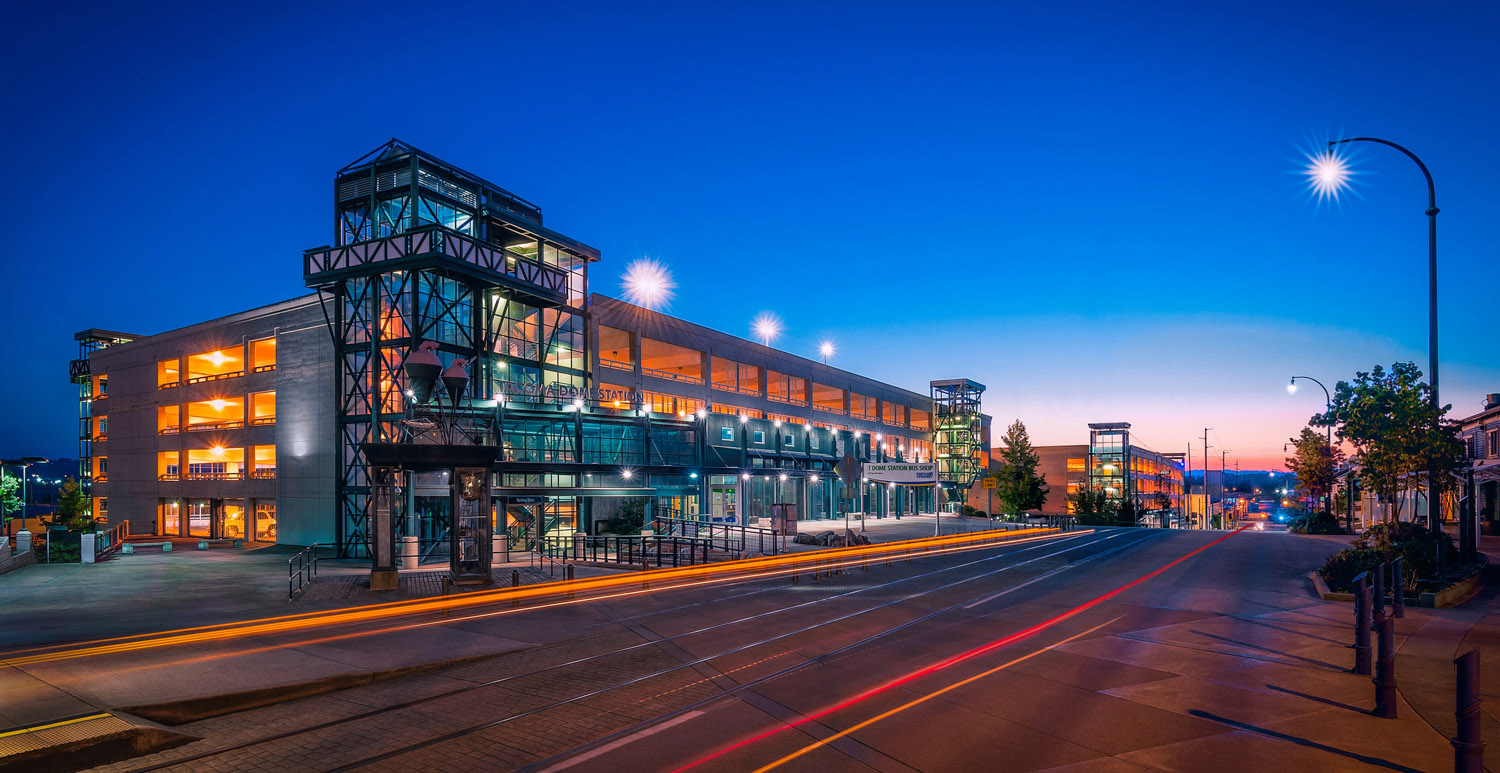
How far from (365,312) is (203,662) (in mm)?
27338

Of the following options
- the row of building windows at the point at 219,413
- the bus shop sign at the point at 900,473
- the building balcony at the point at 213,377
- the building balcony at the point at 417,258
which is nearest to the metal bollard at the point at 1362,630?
the building balcony at the point at 417,258

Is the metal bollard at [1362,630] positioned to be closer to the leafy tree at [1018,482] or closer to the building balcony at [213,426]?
the building balcony at [213,426]

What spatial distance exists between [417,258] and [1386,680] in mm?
33981

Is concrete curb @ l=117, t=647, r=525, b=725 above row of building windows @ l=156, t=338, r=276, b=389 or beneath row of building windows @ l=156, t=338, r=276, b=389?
beneath

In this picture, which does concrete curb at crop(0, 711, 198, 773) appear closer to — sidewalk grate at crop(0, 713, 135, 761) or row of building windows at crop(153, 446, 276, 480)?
sidewalk grate at crop(0, 713, 135, 761)

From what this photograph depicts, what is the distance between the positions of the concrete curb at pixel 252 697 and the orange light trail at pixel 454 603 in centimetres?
324

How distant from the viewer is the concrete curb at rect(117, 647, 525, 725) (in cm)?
923

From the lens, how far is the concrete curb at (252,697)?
9227 mm

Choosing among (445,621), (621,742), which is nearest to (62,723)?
(621,742)

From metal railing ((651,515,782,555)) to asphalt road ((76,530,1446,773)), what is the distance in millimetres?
14698

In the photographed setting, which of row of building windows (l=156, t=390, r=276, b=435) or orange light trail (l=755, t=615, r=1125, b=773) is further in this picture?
row of building windows (l=156, t=390, r=276, b=435)

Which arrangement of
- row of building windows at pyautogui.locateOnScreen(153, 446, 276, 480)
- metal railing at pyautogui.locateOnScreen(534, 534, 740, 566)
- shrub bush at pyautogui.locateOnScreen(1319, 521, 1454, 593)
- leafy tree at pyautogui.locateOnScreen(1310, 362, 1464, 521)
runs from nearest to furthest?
shrub bush at pyautogui.locateOnScreen(1319, 521, 1454, 593)
leafy tree at pyautogui.locateOnScreen(1310, 362, 1464, 521)
metal railing at pyautogui.locateOnScreen(534, 534, 740, 566)
row of building windows at pyautogui.locateOnScreen(153, 446, 276, 480)

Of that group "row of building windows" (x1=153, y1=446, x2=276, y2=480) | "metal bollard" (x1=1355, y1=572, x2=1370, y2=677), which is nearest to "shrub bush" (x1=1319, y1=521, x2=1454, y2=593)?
"metal bollard" (x1=1355, y1=572, x2=1370, y2=677)

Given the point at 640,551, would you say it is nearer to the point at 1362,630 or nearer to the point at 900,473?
the point at 1362,630
